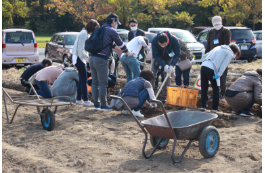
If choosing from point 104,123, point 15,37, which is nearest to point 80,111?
point 104,123

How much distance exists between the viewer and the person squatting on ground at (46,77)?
8.62 metres

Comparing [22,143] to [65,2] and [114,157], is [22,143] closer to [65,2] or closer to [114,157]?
[114,157]

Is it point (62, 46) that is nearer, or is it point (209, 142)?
point (209, 142)

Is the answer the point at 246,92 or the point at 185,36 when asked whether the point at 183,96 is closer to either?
the point at 246,92

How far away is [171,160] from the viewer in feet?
15.8

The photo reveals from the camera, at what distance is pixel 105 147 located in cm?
529

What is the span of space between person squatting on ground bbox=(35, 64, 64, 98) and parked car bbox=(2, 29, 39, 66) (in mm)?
6947

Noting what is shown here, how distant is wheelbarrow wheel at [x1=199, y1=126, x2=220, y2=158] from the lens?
468 cm

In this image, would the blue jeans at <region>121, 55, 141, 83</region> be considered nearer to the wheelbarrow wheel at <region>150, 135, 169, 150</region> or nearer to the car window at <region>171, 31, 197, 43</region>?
the wheelbarrow wheel at <region>150, 135, 169, 150</region>

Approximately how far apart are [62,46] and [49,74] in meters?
8.00

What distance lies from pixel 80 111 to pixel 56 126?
3.86 feet

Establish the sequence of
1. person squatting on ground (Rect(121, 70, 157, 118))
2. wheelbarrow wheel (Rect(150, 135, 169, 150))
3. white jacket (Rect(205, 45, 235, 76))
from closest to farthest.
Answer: wheelbarrow wheel (Rect(150, 135, 169, 150)) → person squatting on ground (Rect(121, 70, 157, 118)) → white jacket (Rect(205, 45, 235, 76))

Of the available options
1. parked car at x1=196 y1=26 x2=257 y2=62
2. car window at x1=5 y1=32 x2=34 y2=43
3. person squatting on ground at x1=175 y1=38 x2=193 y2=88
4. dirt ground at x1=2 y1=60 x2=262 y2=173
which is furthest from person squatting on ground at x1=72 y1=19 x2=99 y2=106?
parked car at x1=196 y1=26 x2=257 y2=62

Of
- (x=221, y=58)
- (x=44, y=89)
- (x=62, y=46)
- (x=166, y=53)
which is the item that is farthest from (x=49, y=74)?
(x=62, y=46)
